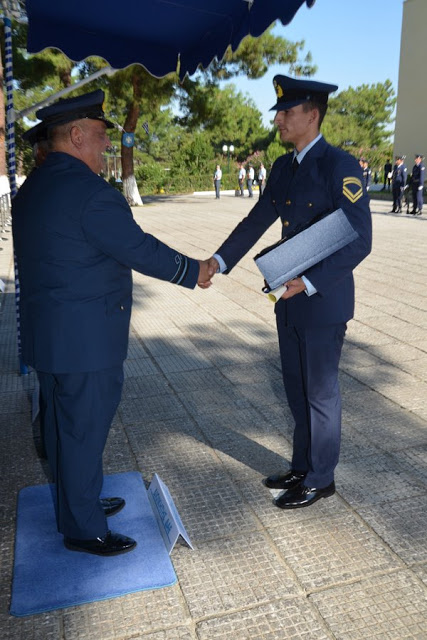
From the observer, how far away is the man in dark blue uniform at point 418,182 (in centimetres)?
1803

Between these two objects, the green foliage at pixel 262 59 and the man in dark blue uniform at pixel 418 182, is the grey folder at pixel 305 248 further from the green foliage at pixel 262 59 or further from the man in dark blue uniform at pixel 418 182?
the green foliage at pixel 262 59

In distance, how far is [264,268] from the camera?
256 cm

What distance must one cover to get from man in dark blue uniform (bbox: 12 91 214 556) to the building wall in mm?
40245

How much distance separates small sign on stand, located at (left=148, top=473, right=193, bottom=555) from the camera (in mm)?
2564

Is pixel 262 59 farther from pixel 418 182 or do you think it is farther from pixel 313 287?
pixel 313 287

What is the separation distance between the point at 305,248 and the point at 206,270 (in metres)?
0.62

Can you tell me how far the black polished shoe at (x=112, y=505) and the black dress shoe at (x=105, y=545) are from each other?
0.25m

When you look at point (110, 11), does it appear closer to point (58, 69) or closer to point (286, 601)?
point (286, 601)

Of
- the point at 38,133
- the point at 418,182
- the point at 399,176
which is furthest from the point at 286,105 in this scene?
the point at 399,176

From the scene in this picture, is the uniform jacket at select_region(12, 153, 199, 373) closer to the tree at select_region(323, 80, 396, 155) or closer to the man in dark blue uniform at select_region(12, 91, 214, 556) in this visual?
the man in dark blue uniform at select_region(12, 91, 214, 556)

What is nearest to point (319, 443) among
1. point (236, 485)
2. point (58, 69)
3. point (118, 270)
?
point (236, 485)

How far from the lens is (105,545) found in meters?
2.57

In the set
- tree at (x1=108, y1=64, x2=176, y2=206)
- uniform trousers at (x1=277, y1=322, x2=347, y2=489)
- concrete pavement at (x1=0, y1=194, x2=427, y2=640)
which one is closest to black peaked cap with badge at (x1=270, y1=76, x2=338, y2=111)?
uniform trousers at (x1=277, y1=322, x2=347, y2=489)

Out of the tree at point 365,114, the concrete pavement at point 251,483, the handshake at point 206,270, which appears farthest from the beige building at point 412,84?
the handshake at point 206,270
